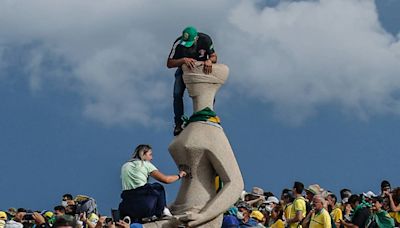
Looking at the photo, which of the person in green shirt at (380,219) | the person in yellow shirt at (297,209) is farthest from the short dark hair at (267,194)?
the person in green shirt at (380,219)

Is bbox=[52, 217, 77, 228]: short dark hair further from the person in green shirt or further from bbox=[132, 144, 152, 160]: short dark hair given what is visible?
the person in green shirt

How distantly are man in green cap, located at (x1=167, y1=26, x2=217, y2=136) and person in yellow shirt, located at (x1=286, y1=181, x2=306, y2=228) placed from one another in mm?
3037

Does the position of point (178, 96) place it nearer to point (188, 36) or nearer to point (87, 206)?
point (188, 36)

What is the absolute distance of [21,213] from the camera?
1866 cm

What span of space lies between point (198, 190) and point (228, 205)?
49cm

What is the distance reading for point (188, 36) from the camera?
14.1 meters

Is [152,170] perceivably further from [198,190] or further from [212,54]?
[212,54]

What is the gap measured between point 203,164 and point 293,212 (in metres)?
3.12

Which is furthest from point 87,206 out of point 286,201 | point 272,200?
point 272,200

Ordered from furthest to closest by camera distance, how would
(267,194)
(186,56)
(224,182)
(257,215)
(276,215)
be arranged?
(267,194) → (276,215) → (257,215) → (186,56) → (224,182)

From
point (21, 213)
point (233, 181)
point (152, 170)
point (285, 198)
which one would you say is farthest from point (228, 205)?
point (21, 213)

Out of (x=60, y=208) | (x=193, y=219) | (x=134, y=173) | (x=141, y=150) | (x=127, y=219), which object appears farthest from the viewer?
(x=60, y=208)

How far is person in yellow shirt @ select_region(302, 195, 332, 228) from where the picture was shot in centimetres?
1520

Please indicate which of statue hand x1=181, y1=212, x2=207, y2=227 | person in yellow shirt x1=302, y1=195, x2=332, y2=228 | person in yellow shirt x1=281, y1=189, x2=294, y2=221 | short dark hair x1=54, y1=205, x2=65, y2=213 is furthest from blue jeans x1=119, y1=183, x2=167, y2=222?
person in yellow shirt x1=281, y1=189, x2=294, y2=221
